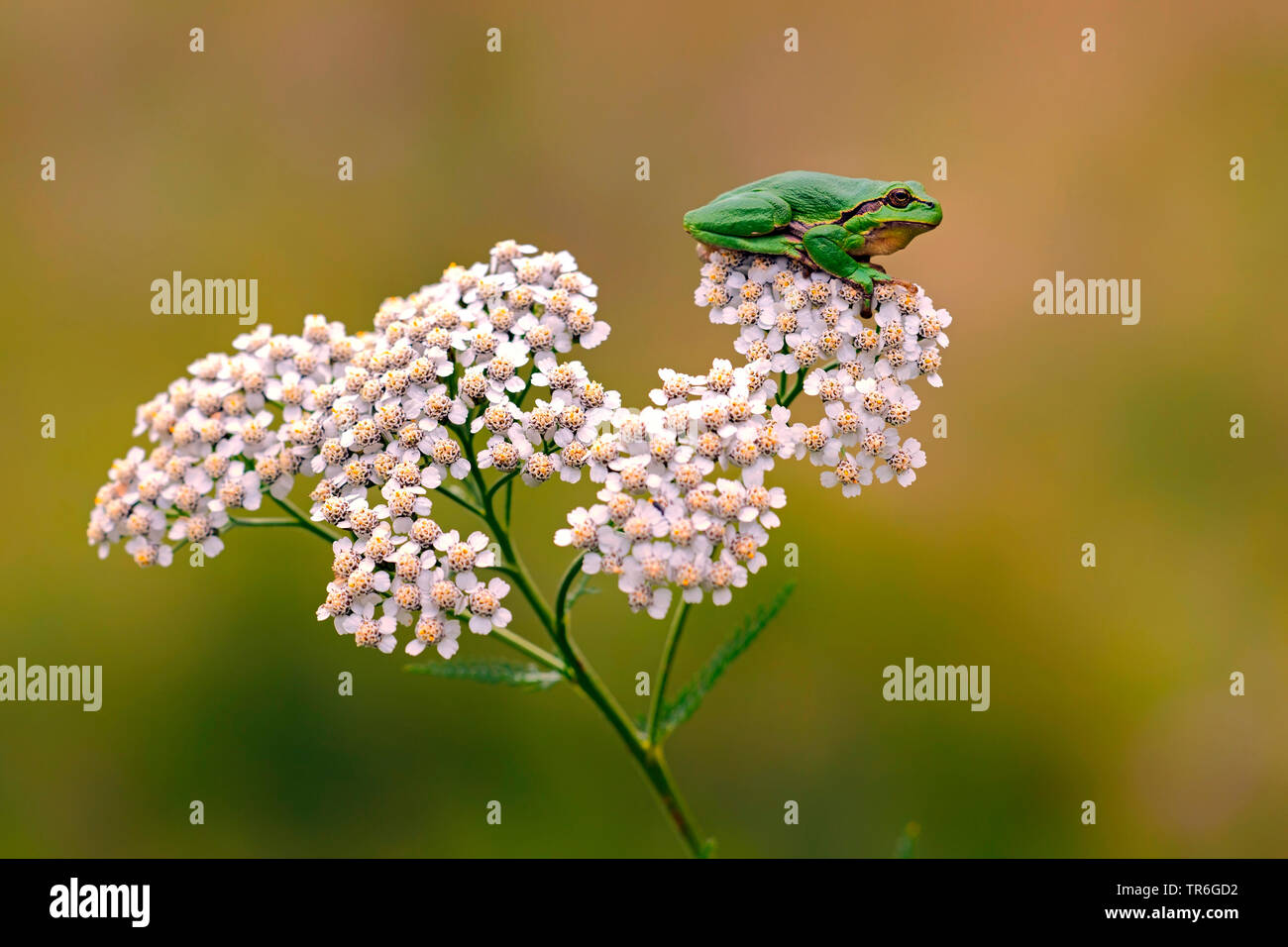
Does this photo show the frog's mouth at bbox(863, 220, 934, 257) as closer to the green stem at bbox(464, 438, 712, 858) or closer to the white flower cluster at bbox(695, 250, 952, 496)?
the white flower cluster at bbox(695, 250, 952, 496)

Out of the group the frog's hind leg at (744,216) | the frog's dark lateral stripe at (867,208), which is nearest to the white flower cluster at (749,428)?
the frog's hind leg at (744,216)

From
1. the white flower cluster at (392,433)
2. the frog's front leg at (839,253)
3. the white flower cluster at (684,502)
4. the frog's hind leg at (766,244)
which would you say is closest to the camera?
the white flower cluster at (684,502)

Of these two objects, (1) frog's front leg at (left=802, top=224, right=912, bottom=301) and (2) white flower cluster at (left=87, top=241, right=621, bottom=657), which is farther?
(1) frog's front leg at (left=802, top=224, right=912, bottom=301)

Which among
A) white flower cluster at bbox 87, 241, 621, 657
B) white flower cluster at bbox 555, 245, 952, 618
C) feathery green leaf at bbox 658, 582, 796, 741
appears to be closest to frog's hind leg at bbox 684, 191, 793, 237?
white flower cluster at bbox 555, 245, 952, 618

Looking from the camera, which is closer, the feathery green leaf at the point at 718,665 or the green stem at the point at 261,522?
the feathery green leaf at the point at 718,665

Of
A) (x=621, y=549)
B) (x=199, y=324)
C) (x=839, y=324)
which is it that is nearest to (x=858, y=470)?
(x=839, y=324)

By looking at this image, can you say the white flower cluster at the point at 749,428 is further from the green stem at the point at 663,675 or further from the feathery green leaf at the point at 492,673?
the feathery green leaf at the point at 492,673

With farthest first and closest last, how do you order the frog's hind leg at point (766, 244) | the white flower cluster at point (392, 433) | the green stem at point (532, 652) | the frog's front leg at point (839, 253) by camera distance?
1. the frog's hind leg at point (766, 244)
2. the frog's front leg at point (839, 253)
3. the green stem at point (532, 652)
4. the white flower cluster at point (392, 433)
